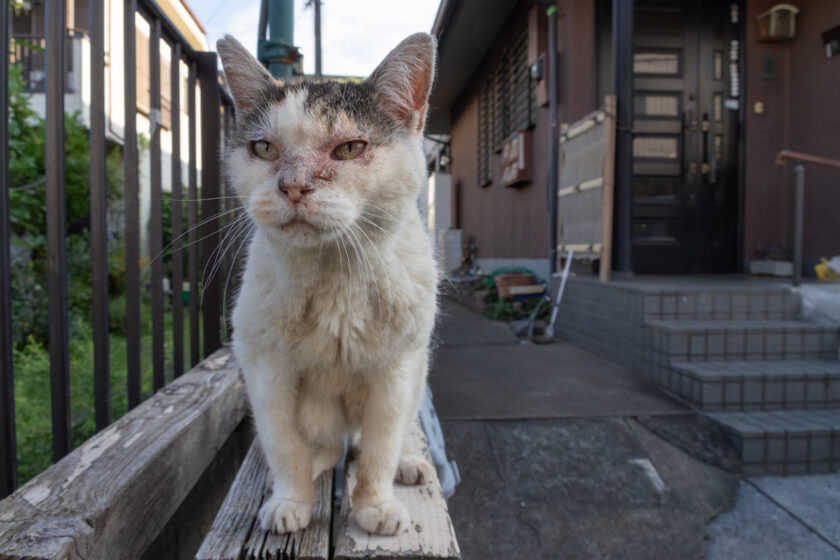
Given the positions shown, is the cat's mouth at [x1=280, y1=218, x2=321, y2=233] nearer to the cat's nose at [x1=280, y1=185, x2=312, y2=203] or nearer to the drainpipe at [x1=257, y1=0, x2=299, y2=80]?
the cat's nose at [x1=280, y1=185, x2=312, y2=203]

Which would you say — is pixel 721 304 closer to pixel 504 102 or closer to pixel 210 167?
pixel 210 167

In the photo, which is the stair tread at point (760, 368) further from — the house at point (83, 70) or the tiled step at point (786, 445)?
the house at point (83, 70)

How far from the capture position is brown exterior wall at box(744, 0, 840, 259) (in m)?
5.16

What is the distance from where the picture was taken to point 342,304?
115 centimetres

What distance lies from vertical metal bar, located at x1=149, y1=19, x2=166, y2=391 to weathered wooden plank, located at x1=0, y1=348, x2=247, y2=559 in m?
0.20

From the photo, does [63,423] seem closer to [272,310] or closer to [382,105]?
[272,310]

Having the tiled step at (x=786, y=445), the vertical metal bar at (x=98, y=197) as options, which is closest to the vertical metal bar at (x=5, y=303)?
the vertical metal bar at (x=98, y=197)

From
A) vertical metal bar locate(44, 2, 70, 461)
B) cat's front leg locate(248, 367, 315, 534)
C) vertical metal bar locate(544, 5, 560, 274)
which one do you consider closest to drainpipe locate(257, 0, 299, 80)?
vertical metal bar locate(44, 2, 70, 461)

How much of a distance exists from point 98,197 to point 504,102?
7301 millimetres

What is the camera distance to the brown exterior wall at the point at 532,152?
5.48 metres

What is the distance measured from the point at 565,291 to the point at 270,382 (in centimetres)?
402

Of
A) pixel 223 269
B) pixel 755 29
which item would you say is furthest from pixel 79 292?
pixel 755 29

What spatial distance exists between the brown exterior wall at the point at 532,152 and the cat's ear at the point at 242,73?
486 centimetres

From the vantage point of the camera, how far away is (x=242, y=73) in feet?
4.21
